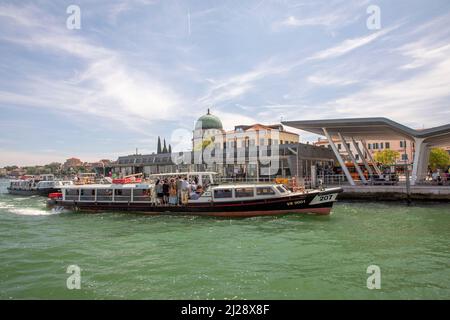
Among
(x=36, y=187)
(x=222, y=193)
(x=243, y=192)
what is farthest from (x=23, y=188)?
(x=243, y=192)

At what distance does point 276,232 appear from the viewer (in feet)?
50.3

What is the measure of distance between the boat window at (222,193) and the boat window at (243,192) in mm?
368

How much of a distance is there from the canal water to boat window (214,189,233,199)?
85.0 inches

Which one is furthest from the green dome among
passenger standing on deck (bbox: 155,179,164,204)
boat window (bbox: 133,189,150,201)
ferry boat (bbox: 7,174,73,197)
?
passenger standing on deck (bbox: 155,179,164,204)

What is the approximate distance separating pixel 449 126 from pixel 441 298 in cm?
2341

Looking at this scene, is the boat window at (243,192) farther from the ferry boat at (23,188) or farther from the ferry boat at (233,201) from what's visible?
the ferry boat at (23,188)

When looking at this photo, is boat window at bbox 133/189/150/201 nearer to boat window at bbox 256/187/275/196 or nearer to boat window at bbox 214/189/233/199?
boat window at bbox 214/189/233/199

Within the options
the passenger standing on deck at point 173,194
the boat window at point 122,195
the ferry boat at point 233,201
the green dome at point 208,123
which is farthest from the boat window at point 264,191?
the green dome at point 208,123

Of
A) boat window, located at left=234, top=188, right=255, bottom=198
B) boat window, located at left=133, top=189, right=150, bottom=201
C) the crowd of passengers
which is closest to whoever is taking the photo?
boat window, located at left=234, top=188, right=255, bottom=198

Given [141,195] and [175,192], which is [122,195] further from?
[175,192]

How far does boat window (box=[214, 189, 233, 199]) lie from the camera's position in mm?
20609

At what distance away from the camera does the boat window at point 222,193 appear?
67.6ft
